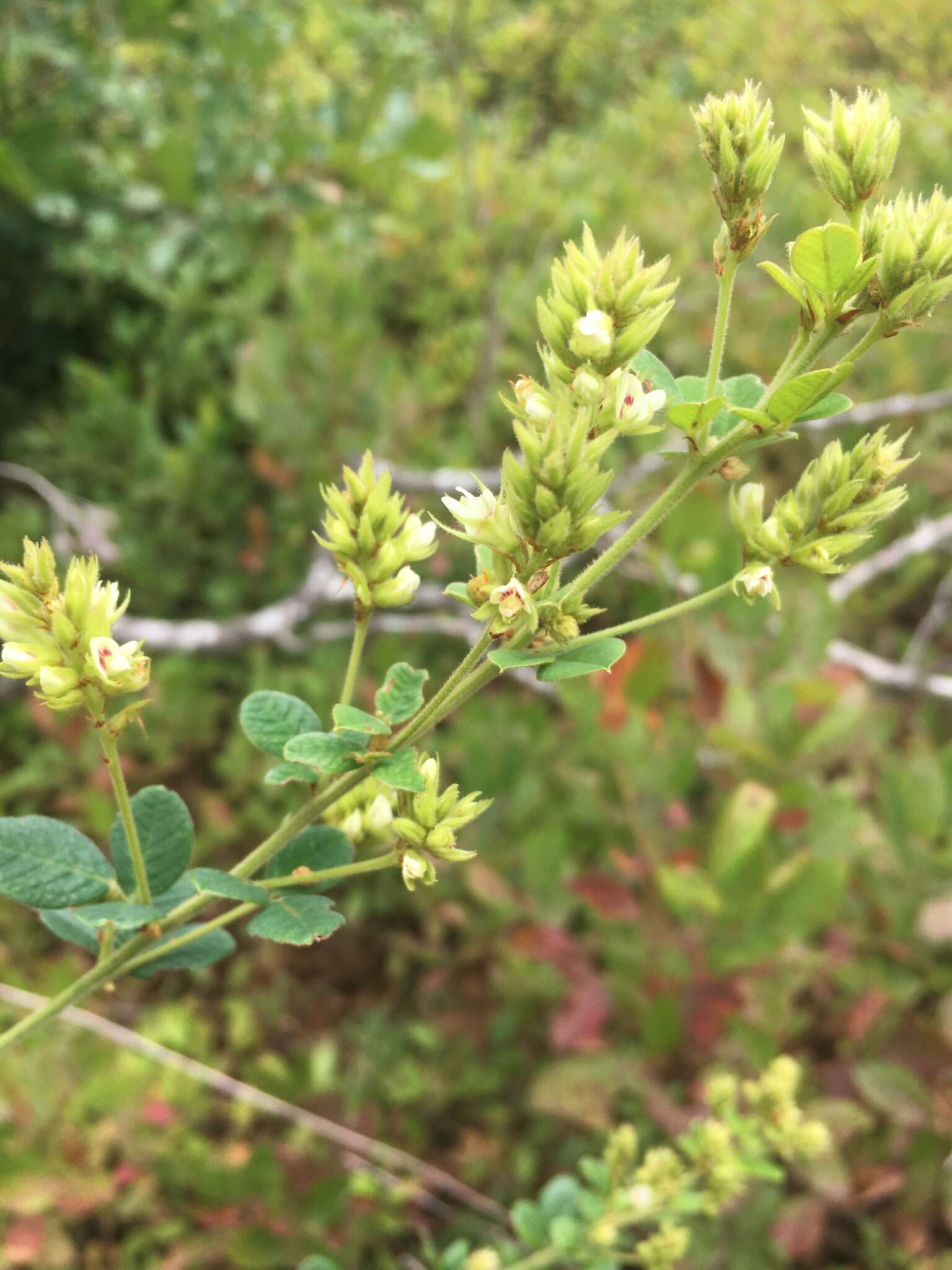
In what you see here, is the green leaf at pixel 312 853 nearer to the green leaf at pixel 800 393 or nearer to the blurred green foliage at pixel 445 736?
the green leaf at pixel 800 393

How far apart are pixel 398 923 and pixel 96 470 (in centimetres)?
152

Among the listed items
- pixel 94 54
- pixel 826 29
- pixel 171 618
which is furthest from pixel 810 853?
pixel 826 29

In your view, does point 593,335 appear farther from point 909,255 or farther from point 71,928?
point 71,928

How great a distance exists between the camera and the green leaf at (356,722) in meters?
0.55

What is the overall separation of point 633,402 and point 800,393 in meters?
0.09

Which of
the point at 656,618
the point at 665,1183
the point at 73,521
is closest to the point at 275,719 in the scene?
the point at 656,618

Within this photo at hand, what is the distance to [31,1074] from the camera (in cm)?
153

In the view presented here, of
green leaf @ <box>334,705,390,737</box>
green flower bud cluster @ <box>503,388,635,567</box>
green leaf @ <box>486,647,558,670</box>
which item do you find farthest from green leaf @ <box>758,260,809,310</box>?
green leaf @ <box>334,705,390,737</box>

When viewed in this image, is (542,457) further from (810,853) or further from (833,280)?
(810,853)

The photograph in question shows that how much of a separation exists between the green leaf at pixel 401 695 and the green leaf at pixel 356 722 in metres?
0.06

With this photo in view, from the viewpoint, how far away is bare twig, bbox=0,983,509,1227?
1490 millimetres

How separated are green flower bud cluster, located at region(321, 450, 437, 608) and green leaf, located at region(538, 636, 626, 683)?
0.37ft

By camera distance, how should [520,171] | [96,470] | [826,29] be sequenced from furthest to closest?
[826,29] < [520,171] < [96,470]

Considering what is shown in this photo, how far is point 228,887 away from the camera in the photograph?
55 cm
